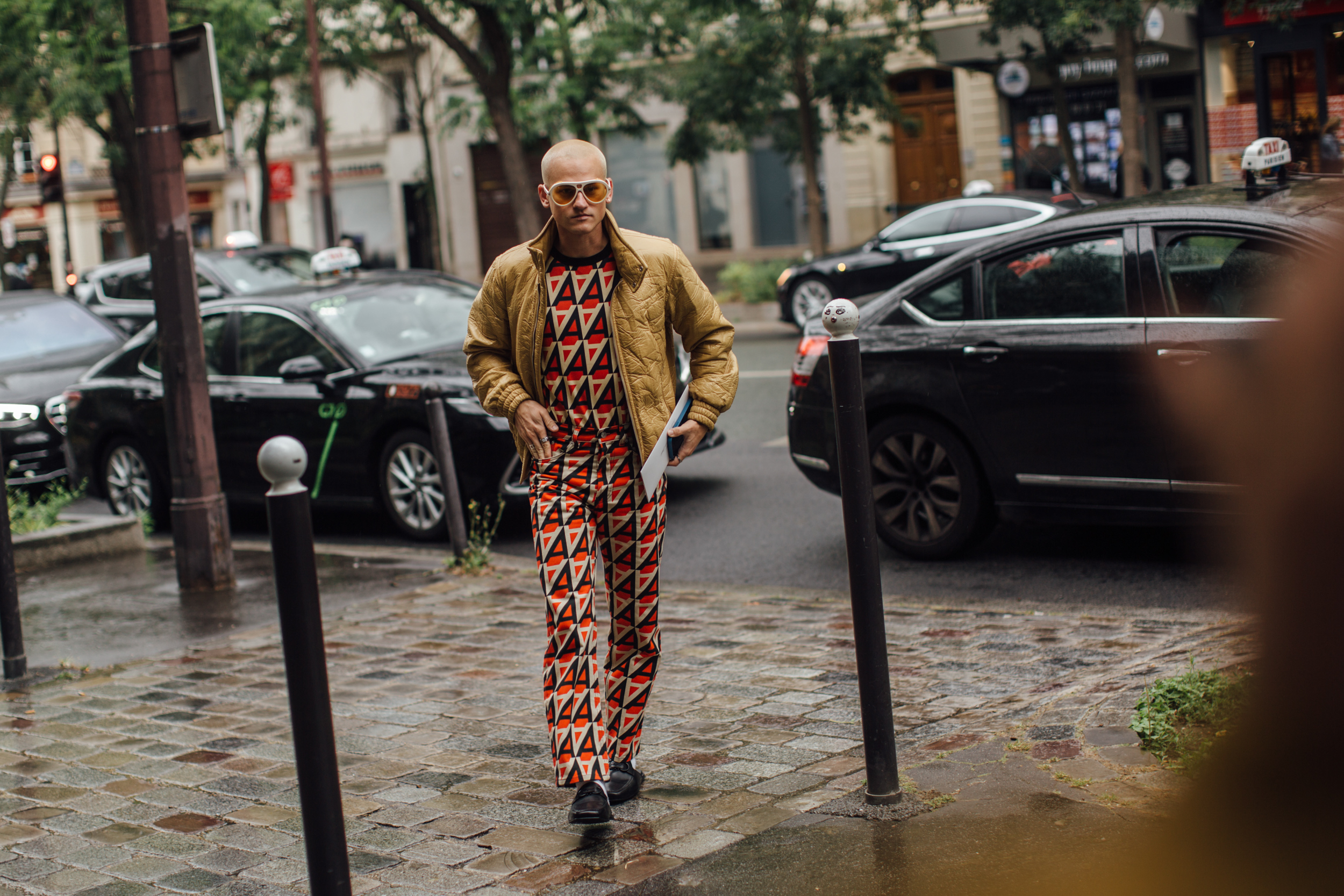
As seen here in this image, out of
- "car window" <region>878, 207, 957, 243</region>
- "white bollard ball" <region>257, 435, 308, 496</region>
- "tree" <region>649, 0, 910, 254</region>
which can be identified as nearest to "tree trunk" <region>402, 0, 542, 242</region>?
"tree" <region>649, 0, 910, 254</region>

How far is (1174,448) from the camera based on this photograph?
636cm

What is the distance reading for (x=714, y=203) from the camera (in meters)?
37.2

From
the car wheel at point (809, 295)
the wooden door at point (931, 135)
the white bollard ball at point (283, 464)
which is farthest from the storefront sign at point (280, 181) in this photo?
the white bollard ball at point (283, 464)

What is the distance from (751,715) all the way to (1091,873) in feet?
11.5

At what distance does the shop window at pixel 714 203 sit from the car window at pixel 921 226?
60.2ft

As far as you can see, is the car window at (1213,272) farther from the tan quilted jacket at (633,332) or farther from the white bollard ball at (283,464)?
the white bollard ball at (283,464)

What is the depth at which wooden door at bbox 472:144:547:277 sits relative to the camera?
41.7 metres

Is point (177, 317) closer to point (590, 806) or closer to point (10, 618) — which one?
point (10, 618)

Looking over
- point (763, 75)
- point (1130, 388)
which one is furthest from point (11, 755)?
point (763, 75)

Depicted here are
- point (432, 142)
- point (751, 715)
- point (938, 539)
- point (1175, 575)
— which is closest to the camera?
point (751, 715)

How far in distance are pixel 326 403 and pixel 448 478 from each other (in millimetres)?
1888

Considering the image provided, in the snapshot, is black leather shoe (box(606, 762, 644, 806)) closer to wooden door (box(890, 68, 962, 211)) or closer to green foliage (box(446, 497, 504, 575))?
green foliage (box(446, 497, 504, 575))

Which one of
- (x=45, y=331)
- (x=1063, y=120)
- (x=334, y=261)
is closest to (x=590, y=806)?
(x=334, y=261)

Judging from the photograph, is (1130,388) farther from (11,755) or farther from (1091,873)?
(1091,873)
